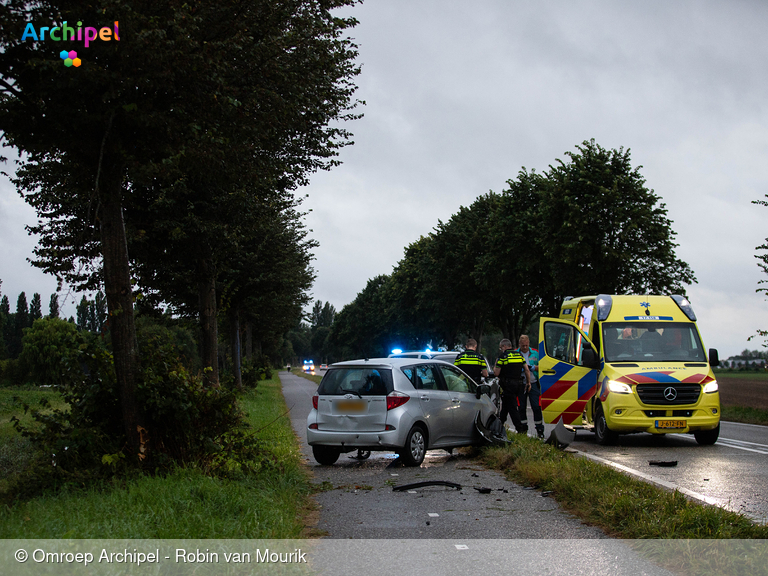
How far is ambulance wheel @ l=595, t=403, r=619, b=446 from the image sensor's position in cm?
1358

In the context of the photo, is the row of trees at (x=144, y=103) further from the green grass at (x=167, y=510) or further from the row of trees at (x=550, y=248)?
the row of trees at (x=550, y=248)

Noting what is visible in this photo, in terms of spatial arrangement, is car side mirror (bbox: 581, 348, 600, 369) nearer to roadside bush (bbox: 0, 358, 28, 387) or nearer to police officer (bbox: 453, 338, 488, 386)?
police officer (bbox: 453, 338, 488, 386)

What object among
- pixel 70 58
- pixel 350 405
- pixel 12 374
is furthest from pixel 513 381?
pixel 12 374

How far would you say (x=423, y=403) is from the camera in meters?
11.4

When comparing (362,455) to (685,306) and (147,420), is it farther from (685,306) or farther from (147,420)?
(685,306)

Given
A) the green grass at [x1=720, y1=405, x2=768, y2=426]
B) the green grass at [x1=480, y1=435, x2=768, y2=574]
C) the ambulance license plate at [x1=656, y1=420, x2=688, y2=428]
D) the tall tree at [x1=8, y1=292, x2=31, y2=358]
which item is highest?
the tall tree at [x1=8, y1=292, x2=31, y2=358]

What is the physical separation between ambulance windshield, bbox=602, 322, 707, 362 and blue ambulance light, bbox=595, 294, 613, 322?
15cm

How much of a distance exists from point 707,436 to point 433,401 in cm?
543

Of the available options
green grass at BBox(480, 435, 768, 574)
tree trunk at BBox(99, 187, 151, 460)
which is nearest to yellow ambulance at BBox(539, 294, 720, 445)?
green grass at BBox(480, 435, 768, 574)

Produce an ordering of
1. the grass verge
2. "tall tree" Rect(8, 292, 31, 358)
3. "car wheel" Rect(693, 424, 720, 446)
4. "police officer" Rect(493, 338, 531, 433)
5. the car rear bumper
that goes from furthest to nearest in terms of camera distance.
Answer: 1. "tall tree" Rect(8, 292, 31, 358)
2. "police officer" Rect(493, 338, 531, 433)
3. "car wheel" Rect(693, 424, 720, 446)
4. the car rear bumper
5. the grass verge

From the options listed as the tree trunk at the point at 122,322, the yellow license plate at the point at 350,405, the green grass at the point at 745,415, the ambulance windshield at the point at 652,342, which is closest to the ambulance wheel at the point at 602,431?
the ambulance windshield at the point at 652,342

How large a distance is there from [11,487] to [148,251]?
9.21 m

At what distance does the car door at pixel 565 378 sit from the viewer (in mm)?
14312

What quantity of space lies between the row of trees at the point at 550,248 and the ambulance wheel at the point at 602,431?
18.6m
